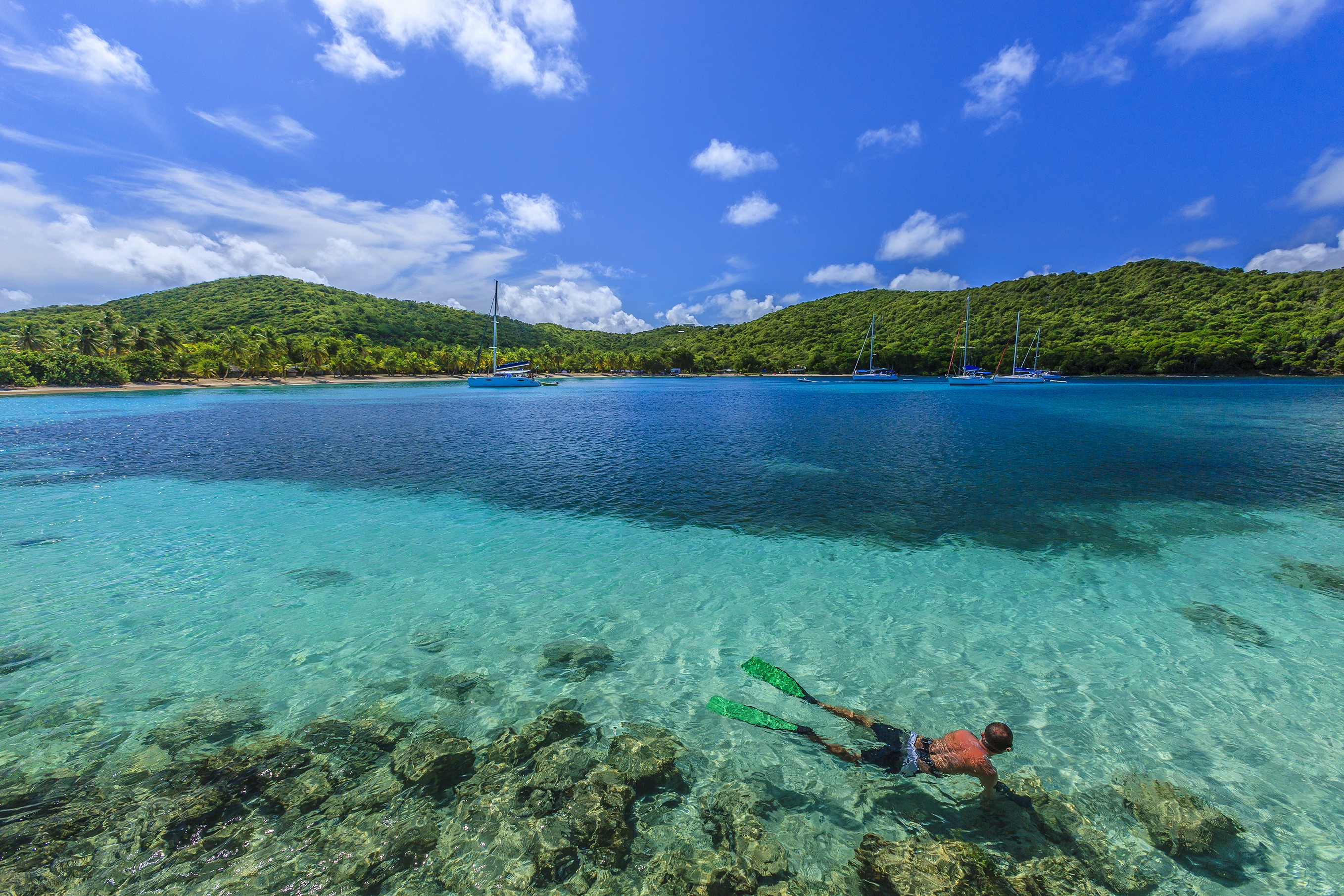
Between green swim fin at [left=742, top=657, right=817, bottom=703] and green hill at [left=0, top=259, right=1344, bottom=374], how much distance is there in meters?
161

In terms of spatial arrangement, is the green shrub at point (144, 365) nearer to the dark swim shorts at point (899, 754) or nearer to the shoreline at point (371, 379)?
the shoreline at point (371, 379)

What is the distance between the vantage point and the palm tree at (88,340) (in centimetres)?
8712

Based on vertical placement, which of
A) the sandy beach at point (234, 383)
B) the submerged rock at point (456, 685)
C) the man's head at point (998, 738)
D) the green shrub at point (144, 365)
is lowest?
the submerged rock at point (456, 685)

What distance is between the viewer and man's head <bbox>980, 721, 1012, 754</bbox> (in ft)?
20.1

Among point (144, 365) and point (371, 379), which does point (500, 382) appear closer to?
point (371, 379)

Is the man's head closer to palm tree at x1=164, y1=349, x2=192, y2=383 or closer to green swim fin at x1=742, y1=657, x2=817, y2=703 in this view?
green swim fin at x1=742, y1=657, x2=817, y2=703

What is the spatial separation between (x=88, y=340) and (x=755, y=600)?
129635 mm

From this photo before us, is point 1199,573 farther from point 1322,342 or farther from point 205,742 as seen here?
point 1322,342

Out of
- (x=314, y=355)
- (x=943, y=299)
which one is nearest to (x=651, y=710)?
(x=314, y=355)

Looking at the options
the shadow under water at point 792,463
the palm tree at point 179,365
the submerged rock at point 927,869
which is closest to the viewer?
the submerged rock at point 927,869

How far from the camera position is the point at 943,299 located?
640 ft

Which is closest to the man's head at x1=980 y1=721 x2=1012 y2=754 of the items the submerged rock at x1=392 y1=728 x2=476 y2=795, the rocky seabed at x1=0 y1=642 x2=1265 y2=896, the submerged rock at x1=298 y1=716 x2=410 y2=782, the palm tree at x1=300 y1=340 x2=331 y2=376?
the rocky seabed at x1=0 y1=642 x2=1265 y2=896

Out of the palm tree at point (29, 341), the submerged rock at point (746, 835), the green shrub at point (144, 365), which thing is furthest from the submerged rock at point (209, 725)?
the palm tree at point (29, 341)

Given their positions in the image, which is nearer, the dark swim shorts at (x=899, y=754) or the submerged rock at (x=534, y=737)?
the dark swim shorts at (x=899, y=754)
